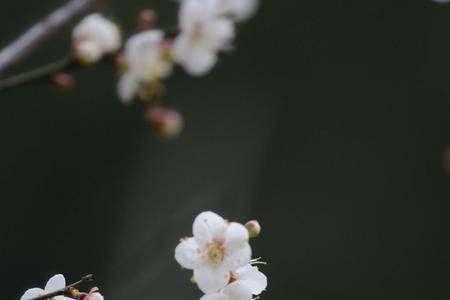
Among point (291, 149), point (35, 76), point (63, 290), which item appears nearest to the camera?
point (63, 290)

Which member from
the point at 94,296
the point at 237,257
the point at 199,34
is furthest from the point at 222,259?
the point at 199,34

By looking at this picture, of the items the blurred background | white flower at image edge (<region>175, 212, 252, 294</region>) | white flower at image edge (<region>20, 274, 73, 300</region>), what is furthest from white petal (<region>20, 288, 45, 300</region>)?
the blurred background

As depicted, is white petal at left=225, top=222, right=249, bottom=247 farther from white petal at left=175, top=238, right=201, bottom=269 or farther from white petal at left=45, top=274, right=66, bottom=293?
white petal at left=45, top=274, right=66, bottom=293

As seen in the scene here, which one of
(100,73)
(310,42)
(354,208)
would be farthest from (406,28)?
(100,73)

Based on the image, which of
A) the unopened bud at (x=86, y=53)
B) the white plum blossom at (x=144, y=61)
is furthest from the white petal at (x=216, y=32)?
the unopened bud at (x=86, y=53)

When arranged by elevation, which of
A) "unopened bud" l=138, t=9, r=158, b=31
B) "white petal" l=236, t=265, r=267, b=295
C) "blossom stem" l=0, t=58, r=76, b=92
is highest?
"unopened bud" l=138, t=9, r=158, b=31

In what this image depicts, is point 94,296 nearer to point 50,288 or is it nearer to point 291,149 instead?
point 50,288
